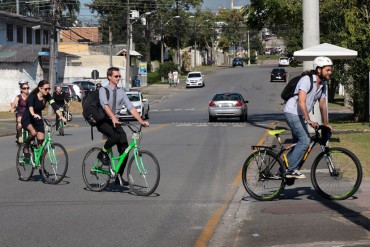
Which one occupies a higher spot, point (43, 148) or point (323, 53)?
point (323, 53)

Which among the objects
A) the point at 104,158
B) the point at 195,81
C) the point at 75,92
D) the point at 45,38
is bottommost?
the point at 104,158

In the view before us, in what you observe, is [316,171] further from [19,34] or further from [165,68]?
[165,68]

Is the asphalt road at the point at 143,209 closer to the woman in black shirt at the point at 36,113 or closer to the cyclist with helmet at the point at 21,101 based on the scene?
the woman in black shirt at the point at 36,113

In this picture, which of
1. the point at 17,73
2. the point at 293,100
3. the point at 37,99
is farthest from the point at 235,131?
the point at 17,73

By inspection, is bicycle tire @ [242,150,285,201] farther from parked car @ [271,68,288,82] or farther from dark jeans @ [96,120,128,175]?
parked car @ [271,68,288,82]

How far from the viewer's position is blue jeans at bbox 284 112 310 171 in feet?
35.2

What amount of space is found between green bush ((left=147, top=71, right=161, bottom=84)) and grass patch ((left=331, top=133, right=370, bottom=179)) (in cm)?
6417

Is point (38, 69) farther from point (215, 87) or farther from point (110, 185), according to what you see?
point (110, 185)

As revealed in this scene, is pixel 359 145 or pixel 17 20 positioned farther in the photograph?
pixel 17 20

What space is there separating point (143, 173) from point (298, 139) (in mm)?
2404

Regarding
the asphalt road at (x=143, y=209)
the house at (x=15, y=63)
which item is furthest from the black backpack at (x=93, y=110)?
the house at (x=15, y=63)

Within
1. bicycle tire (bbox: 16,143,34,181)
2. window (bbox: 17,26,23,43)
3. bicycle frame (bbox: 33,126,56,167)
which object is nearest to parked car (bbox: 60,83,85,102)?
window (bbox: 17,26,23,43)

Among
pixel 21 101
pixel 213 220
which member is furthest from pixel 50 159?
pixel 21 101

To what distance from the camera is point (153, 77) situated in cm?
8662
